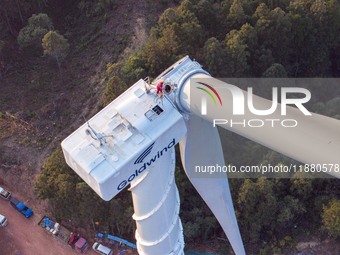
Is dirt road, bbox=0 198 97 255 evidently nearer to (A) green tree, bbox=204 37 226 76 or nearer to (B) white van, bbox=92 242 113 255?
(B) white van, bbox=92 242 113 255

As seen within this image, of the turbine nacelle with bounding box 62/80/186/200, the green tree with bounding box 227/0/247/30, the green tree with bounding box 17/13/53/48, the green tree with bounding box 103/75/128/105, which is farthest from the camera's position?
the green tree with bounding box 17/13/53/48

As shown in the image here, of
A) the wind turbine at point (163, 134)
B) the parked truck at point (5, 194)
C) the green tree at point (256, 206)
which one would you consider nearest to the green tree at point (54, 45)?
the parked truck at point (5, 194)

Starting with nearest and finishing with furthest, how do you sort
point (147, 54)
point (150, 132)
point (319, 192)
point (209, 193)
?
point (150, 132)
point (209, 193)
point (319, 192)
point (147, 54)

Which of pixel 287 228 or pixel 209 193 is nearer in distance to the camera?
pixel 209 193

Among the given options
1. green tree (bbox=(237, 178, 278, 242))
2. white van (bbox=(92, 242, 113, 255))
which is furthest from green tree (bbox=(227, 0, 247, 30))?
white van (bbox=(92, 242, 113, 255))

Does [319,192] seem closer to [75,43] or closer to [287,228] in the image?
[287,228]

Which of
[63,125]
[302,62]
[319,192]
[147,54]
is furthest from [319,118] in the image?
[302,62]

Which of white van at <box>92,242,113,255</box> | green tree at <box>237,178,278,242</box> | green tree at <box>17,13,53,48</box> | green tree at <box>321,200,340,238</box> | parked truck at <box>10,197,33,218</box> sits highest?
green tree at <box>17,13,53,48</box>
